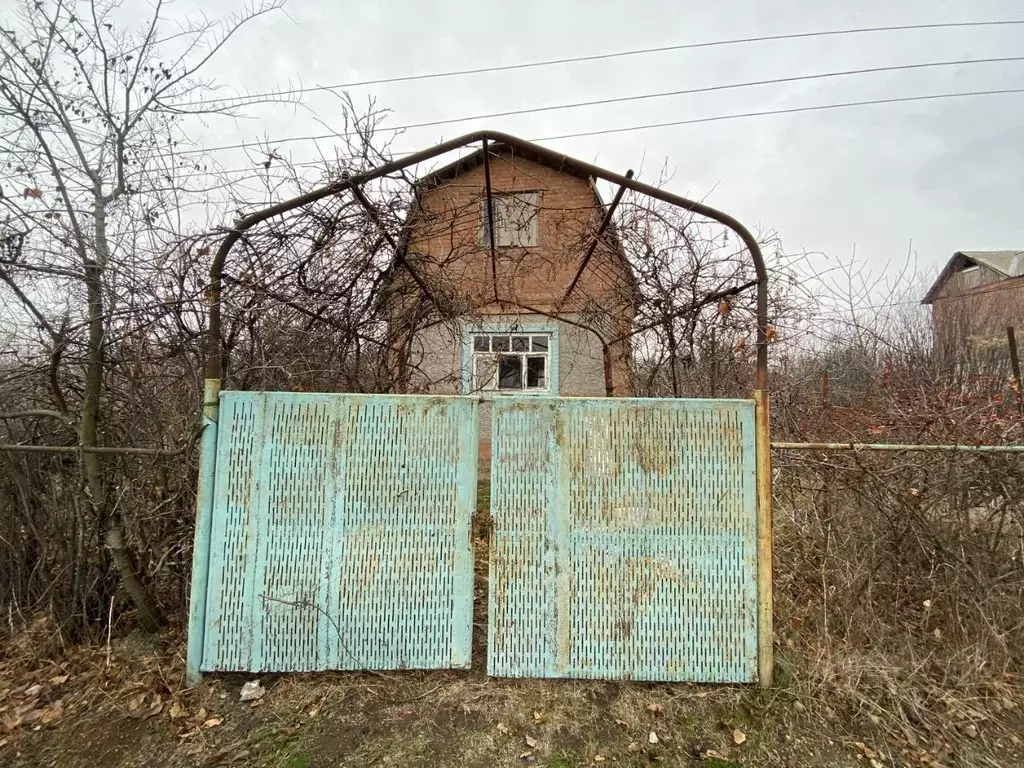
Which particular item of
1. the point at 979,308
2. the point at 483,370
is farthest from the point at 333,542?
the point at 979,308

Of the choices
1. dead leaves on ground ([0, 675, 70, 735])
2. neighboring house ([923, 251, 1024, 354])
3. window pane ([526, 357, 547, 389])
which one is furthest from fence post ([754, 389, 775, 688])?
window pane ([526, 357, 547, 389])

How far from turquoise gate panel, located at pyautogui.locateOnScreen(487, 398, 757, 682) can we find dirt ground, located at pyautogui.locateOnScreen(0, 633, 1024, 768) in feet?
0.49

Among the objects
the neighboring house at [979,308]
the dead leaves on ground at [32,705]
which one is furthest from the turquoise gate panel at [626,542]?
the neighboring house at [979,308]

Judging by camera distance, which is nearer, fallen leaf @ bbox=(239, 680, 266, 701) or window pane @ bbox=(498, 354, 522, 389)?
fallen leaf @ bbox=(239, 680, 266, 701)

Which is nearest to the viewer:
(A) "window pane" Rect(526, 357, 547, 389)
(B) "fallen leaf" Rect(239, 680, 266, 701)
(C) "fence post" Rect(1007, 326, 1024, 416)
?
(B) "fallen leaf" Rect(239, 680, 266, 701)

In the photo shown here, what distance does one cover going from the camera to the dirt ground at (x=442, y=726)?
2.22m

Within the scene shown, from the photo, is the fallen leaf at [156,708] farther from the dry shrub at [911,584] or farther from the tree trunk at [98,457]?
the dry shrub at [911,584]

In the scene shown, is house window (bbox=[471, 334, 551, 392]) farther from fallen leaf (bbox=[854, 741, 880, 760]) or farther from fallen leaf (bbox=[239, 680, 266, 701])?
fallen leaf (bbox=[854, 741, 880, 760])

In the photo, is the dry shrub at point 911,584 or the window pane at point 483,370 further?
the window pane at point 483,370

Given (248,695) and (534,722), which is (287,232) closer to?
(248,695)

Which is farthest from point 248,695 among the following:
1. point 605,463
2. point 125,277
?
point 125,277

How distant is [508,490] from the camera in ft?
8.56

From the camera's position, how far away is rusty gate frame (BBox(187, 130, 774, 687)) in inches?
100

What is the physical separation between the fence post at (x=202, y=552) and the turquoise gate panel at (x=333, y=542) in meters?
0.04
